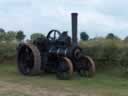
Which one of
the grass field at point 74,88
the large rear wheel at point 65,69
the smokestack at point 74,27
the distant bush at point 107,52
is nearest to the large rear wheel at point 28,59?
the large rear wheel at point 65,69

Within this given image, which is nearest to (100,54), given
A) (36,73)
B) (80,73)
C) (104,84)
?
(80,73)

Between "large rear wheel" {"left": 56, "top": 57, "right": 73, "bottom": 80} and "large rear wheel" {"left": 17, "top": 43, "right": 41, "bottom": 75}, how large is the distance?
46.5 inches

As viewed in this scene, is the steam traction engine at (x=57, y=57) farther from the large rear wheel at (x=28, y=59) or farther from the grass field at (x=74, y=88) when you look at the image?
the grass field at (x=74, y=88)

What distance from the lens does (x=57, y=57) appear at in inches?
761

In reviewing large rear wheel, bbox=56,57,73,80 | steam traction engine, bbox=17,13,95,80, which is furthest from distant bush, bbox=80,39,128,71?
large rear wheel, bbox=56,57,73,80

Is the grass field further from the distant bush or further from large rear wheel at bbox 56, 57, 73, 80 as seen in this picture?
the distant bush

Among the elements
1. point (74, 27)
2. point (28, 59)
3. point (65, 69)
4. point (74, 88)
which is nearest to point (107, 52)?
point (74, 27)

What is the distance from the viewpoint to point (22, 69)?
20469 millimetres

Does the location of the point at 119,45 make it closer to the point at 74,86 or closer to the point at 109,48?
the point at 109,48

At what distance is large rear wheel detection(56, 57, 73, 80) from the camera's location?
705 inches

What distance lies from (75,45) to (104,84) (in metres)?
3.60

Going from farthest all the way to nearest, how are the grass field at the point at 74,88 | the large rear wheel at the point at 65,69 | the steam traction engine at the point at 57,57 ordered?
1. the steam traction engine at the point at 57,57
2. the large rear wheel at the point at 65,69
3. the grass field at the point at 74,88

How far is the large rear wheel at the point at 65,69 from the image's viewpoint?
17.9 meters

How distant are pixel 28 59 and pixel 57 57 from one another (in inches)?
63.9
